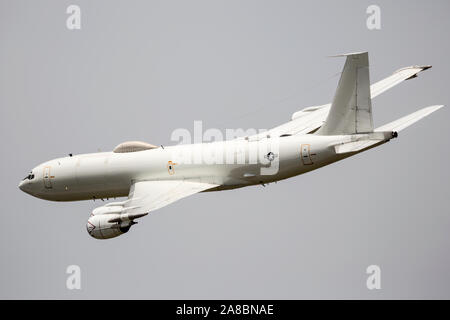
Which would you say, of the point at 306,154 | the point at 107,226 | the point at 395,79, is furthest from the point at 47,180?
the point at 395,79

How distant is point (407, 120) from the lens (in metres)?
64.2

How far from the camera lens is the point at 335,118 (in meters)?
65.3

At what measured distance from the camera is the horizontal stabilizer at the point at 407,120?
6362 cm

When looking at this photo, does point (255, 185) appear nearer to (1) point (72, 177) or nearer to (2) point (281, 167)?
(2) point (281, 167)

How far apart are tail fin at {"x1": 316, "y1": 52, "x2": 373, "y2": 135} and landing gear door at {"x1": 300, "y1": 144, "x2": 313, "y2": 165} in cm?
217

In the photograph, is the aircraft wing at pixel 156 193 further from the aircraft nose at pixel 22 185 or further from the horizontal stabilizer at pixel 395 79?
the horizontal stabilizer at pixel 395 79

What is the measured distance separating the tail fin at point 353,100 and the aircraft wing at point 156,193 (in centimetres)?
947

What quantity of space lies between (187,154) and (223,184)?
3.25 meters

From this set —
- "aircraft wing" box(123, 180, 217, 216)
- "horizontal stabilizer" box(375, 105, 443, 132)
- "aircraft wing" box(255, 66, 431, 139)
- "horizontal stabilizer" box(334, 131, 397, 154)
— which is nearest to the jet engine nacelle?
"aircraft wing" box(123, 180, 217, 216)

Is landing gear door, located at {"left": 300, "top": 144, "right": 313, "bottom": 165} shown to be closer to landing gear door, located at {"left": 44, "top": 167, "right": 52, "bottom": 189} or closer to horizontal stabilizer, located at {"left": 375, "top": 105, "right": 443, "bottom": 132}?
horizontal stabilizer, located at {"left": 375, "top": 105, "right": 443, "bottom": 132}

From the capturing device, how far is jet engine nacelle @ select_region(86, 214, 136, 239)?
6694 centimetres

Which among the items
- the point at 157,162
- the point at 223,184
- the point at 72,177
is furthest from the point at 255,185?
the point at 72,177

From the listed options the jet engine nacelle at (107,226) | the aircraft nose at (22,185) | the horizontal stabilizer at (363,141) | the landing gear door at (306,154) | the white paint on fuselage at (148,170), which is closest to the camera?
the horizontal stabilizer at (363,141)

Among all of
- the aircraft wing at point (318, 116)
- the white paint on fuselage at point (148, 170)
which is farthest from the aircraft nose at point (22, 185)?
the aircraft wing at point (318, 116)
